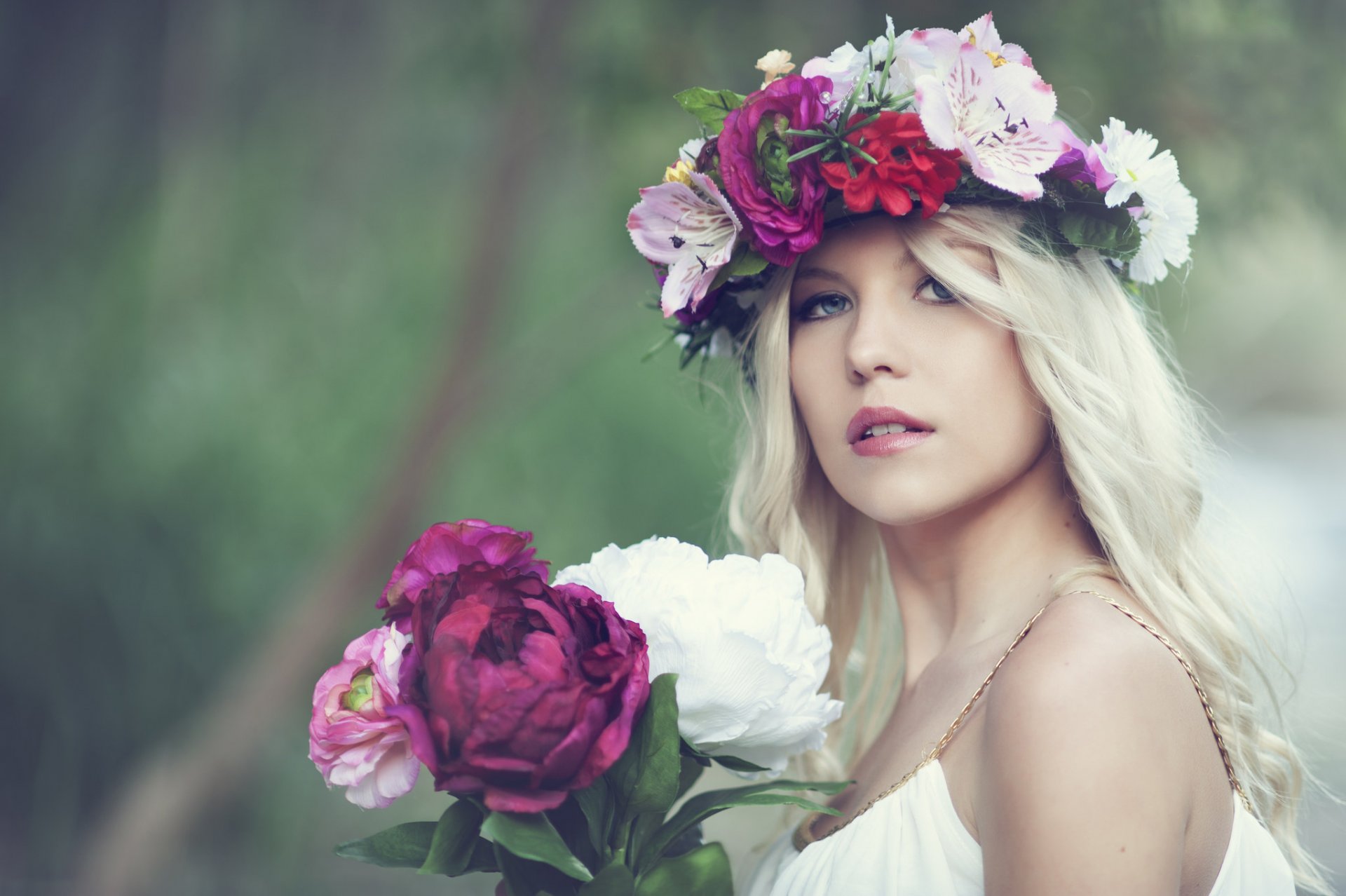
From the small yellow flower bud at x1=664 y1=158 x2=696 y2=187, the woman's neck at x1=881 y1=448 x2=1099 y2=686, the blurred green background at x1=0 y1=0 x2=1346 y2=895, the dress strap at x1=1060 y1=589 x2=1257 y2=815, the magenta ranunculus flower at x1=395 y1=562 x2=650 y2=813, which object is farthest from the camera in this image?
the blurred green background at x1=0 y1=0 x2=1346 y2=895

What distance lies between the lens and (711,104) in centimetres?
155

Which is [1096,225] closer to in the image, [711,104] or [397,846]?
[711,104]

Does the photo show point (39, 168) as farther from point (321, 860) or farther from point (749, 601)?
point (749, 601)

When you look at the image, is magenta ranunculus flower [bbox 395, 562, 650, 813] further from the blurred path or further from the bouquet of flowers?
the blurred path

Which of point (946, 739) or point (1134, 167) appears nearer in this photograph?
point (946, 739)

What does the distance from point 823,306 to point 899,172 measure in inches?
10.2

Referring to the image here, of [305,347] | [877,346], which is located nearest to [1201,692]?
[877,346]

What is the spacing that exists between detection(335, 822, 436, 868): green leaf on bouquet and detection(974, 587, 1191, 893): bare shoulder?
21.4 inches

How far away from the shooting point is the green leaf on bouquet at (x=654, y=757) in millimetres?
1050

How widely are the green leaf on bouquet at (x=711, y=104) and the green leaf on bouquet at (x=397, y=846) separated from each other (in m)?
0.96

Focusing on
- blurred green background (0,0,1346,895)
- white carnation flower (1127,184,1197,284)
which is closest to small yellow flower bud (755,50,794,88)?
white carnation flower (1127,184,1197,284)

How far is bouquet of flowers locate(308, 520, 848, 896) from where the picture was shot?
0.94 m

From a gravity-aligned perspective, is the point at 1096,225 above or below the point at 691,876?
above

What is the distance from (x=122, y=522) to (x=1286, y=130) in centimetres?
442
